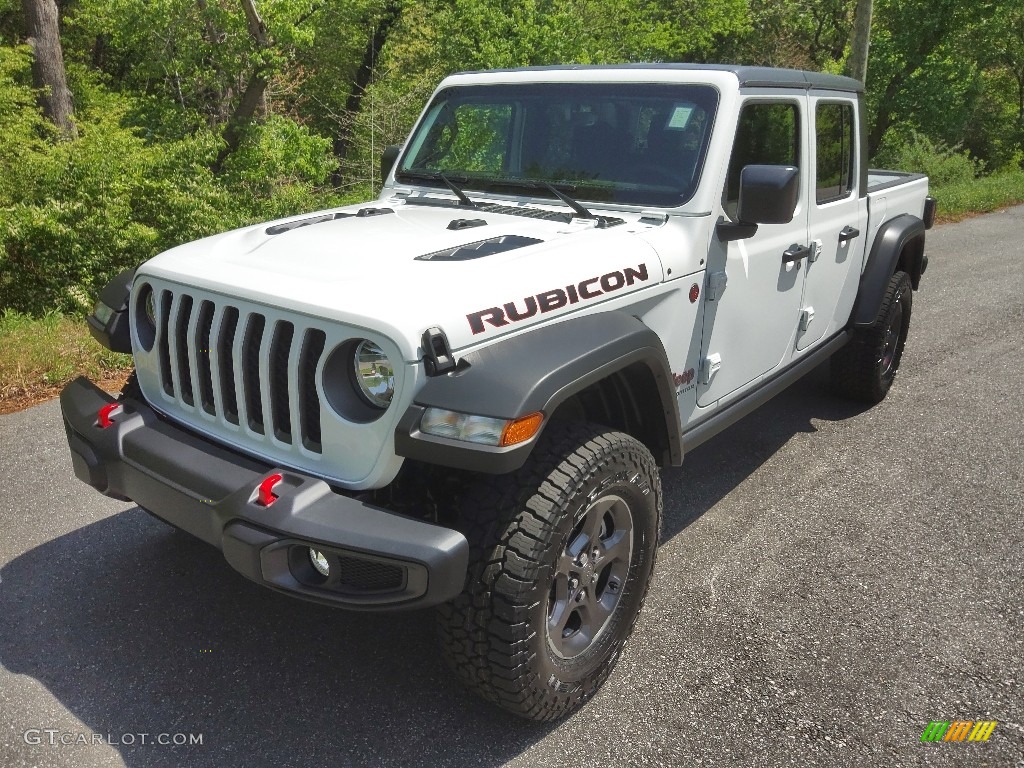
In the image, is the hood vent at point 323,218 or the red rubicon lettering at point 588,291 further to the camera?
the hood vent at point 323,218

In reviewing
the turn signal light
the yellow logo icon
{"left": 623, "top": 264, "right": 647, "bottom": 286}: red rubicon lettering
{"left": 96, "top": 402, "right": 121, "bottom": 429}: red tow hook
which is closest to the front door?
{"left": 623, "top": 264, "right": 647, "bottom": 286}: red rubicon lettering

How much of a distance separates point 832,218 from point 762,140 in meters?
0.89

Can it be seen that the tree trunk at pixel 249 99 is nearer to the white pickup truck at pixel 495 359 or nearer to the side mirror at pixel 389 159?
the side mirror at pixel 389 159

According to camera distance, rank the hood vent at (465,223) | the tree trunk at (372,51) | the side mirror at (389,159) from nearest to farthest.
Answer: the hood vent at (465,223) → the side mirror at (389,159) → the tree trunk at (372,51)

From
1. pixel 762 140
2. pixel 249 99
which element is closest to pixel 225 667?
pixel 762 140

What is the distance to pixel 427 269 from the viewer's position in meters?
2.57

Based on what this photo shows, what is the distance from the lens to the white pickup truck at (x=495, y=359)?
2248mm

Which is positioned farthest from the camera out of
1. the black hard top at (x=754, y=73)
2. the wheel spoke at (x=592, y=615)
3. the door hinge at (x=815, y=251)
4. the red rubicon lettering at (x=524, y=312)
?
the door hinge at (x=815, y=251)

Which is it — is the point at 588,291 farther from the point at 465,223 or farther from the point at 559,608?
the point at 559,608

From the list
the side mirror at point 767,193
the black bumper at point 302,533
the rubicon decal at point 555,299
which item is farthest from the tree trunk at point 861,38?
the black bumper at point 302,533

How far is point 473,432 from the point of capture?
2.20 m

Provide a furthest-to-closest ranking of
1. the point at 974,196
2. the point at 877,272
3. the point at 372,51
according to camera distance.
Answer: the point at 372,51, the point at 974,196, the point at 877,272

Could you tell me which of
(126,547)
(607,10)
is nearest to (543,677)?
(126,547)

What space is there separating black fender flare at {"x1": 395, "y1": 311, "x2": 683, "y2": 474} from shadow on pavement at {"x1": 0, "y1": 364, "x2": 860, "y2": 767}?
35.9 inches
